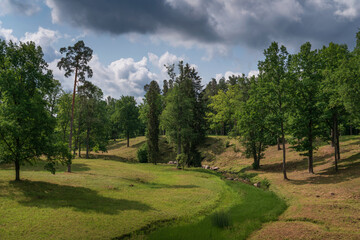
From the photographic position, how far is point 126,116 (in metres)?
87.0

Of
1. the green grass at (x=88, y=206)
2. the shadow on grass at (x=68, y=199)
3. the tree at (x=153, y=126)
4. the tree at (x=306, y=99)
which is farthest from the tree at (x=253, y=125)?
the shadow on grass at (x=68, y=199)

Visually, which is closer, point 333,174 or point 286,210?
point 286,210

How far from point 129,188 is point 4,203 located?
37.9ft

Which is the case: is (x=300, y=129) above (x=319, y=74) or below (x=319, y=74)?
below

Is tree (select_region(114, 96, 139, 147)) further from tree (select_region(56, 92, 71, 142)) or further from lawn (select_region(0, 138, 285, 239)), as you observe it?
lawn (select_region(0, 138, 285, 239))

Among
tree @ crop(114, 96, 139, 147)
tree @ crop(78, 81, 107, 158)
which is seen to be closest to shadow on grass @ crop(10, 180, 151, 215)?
tree @ crop(78, 81, 107, 158)

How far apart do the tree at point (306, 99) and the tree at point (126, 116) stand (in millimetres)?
64056

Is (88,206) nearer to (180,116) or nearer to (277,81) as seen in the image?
(277,81)

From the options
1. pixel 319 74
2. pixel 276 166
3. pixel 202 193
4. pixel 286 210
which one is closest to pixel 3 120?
pixel 202 193

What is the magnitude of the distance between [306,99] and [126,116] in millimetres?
68182

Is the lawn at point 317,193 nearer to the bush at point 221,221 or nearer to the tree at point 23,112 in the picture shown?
the bush at point 221,221

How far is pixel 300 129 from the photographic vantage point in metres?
31.0

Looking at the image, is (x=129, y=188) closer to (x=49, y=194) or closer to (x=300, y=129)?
(x=49, y=194)

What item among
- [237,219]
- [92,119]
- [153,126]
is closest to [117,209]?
[237,219]
